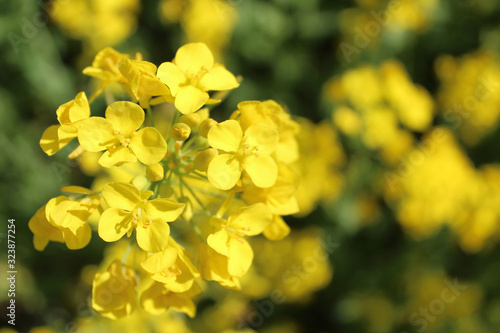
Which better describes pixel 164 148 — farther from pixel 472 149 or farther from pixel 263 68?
pixel 472 149

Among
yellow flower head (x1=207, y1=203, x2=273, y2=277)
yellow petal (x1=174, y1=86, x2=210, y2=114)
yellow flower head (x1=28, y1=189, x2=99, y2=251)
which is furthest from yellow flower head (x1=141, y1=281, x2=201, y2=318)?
yellow petal (x1=174, y1=86, x2=210, y2=114)

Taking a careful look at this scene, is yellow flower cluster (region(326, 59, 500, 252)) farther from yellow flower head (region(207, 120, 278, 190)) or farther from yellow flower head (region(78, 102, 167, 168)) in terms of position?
yellow flower head (region(78, 102, 167, 168))

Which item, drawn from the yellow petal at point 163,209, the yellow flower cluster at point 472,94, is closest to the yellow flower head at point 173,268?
the yellow petal at point 163,209

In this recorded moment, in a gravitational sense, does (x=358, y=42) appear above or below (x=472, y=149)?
above

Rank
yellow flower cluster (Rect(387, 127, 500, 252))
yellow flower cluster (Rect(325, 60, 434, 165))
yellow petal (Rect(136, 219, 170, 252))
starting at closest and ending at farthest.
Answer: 1. yellow petal (Rect(136, 219, 170, 252))
2. yellow flower cluster (Rect(387, 127, 500, 252))
3. yellow flower cluster (Rect(325, 60, 434, 165))

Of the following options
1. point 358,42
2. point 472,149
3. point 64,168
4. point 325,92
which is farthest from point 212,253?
point 472,149

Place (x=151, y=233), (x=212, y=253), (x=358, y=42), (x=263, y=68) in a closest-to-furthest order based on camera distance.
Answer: (x=151, y=233), (x=212, y=253), (x=358, y=42), (x=263, y=68)

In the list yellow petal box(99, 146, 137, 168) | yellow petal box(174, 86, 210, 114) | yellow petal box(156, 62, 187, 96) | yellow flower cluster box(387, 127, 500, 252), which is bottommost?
yellow flower cluster box(387, 127, 500, 252)

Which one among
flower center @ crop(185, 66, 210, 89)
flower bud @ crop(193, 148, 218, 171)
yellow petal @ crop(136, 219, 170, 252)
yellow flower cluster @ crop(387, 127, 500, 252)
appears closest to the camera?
yellow petal @ crop(136, 219, 170, 252)
